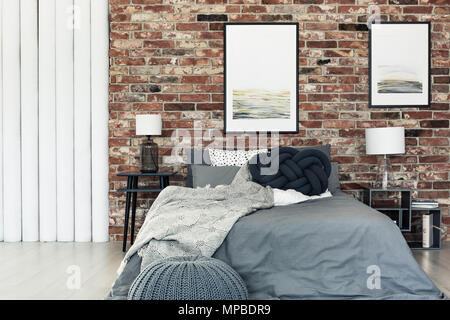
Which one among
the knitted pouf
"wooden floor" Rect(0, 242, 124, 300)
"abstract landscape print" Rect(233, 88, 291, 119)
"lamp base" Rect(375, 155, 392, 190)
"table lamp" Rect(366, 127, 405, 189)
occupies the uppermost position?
"abstract landscape print" Rect(233, 88, 291, 119)

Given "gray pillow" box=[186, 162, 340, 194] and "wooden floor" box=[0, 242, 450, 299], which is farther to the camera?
"gray pillow" box=[186, 162, 340, 194]

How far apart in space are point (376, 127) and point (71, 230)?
3217 mm

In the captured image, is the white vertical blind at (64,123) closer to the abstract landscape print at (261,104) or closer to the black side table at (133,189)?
the black side table at (133,189)

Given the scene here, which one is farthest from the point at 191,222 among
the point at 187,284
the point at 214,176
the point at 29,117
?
the point at 29,117

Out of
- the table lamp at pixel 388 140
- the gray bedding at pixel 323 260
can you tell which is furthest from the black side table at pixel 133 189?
the table lamp at pixel 388 140

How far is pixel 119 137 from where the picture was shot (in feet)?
16.1

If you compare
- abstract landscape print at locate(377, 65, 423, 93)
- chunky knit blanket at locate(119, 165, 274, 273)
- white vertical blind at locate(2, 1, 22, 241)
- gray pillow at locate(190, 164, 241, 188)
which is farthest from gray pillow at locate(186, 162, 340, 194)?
white vertical blind at locate(2, 1, 22, 241)

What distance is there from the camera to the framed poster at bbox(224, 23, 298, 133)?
4887 millimetres

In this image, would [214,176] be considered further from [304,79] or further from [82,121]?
[82,121]

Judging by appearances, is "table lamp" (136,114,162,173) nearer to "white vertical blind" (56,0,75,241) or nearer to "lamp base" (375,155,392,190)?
"white vertical blind" (56,0,75,241)

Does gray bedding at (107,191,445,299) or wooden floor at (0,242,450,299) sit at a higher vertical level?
gray bedding at (107,191,445,299)

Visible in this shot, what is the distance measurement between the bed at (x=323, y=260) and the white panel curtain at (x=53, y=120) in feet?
7.23

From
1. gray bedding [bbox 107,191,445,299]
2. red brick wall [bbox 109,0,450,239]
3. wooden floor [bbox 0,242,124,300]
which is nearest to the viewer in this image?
gray bedding [bbox 107,191,445,299]

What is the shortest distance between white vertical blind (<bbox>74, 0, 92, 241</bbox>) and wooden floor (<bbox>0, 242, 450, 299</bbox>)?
28 centimetres
